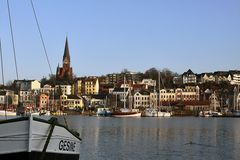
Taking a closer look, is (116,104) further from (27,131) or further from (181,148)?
(27,131)

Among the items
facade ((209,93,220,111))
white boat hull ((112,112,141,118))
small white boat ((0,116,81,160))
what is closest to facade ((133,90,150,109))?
facade ((209,93,220,111))

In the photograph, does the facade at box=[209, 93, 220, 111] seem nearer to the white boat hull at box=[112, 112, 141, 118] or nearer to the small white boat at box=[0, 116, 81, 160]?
the white boat hull at box=[112, 112, 141, 118]

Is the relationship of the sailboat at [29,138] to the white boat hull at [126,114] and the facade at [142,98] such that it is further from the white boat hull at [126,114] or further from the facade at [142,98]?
the facade at [142,98]

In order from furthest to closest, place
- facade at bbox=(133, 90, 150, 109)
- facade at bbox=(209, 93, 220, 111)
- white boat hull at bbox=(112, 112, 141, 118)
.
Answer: facade at bbox=(133, 90, 150, 109) → facade at bbox=(209, 93, 220, 111) → white boat hull at bbox=(112, 112, 141, 118)

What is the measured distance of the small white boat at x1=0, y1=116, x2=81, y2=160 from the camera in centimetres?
1862

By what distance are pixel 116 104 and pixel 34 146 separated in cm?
16803

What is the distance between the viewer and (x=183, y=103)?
18500 centimetres

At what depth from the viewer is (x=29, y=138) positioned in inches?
734

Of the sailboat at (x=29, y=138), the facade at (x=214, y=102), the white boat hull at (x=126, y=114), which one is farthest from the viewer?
the facade at (x=214, y=102)

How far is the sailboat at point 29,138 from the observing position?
18.6 m

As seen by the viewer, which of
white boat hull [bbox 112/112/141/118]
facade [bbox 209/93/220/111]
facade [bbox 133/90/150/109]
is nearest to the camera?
white boat hull [bbox 112/112/141/118]

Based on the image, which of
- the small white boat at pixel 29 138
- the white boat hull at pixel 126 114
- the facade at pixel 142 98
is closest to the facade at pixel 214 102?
the facade at pixel 142 98

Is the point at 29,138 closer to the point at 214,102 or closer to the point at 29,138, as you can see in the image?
the point at 29,138

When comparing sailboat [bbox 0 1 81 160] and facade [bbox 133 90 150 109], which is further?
facade [bbox 133 90 150 109]
